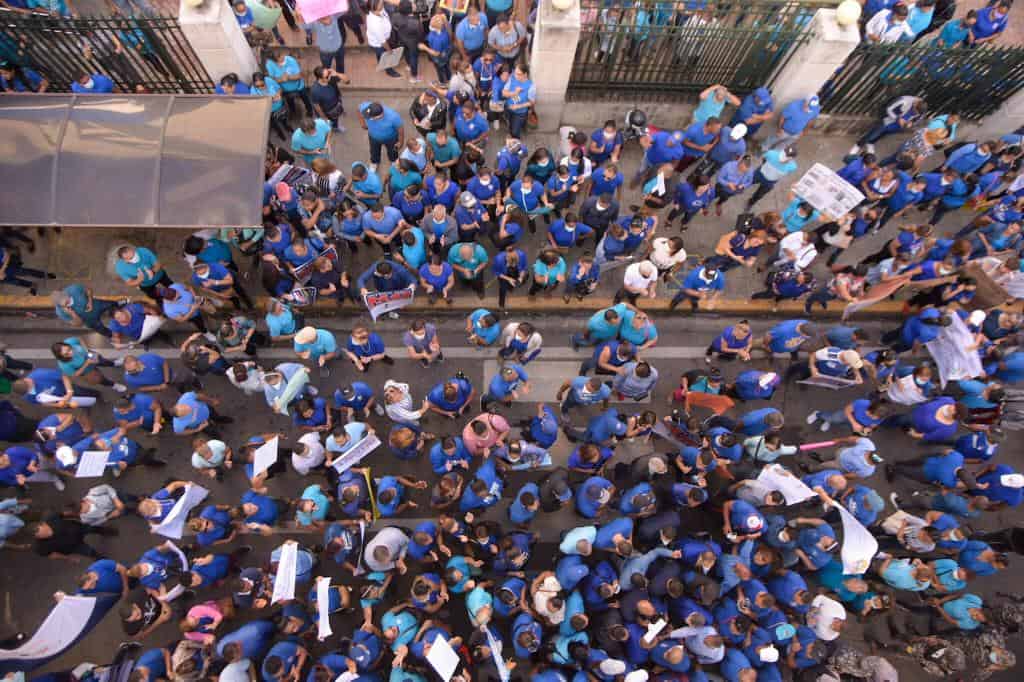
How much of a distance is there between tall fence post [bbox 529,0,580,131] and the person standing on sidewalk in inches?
289

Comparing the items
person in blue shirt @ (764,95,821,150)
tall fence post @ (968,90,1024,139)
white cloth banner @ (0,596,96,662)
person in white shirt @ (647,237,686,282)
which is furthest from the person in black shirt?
tall fence post @ (968,90,1024,139)

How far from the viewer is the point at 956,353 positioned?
8.38m

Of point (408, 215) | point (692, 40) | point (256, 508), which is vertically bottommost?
point (256, 508)

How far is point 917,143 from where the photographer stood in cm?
1011

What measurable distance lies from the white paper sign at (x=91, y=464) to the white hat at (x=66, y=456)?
0.29 ft

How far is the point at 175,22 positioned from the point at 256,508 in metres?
8.61

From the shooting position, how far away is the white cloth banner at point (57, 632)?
6.40m

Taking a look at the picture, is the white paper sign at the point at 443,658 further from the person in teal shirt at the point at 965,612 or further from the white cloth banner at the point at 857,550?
the person in teal shirt at the point at 965,612

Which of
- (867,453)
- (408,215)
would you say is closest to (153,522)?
(408,215)

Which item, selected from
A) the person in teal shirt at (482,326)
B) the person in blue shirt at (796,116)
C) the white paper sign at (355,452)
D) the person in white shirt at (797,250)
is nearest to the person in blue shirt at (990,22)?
the person in blue shirt at (796,116)

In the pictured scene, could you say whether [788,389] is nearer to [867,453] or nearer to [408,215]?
[867,453]

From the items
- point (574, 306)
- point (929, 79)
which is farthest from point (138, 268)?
point (929, 79)

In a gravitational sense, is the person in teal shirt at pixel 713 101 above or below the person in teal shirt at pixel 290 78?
above

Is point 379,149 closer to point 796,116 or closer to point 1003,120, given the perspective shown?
point 796,116
